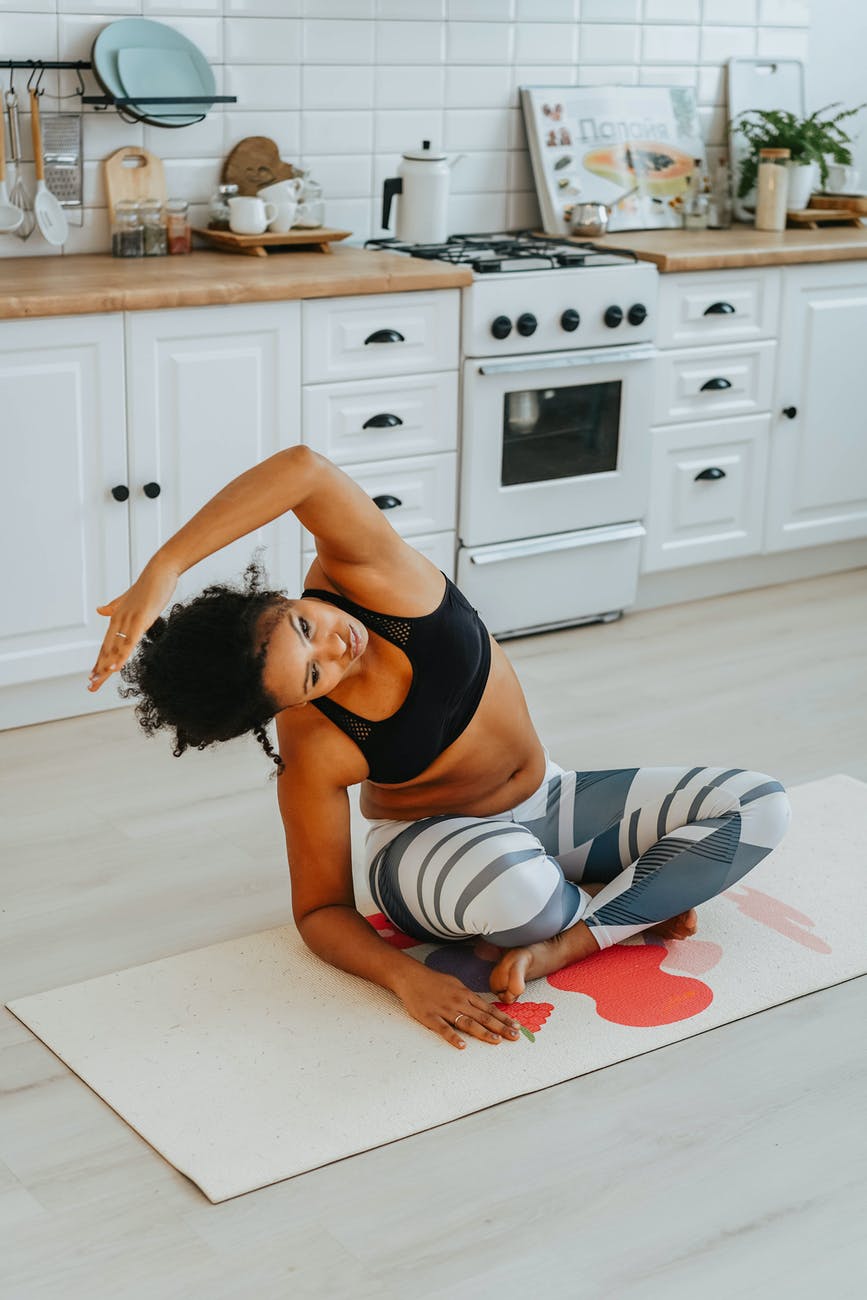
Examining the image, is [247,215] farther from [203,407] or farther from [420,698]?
[420,698]

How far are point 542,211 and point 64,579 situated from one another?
1749 millimetres

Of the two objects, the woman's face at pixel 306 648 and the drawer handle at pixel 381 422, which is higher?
the drawer handle at pixel 381 422

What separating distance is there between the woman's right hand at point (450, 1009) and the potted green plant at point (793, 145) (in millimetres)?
2952

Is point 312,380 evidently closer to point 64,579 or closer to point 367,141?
point 64,579

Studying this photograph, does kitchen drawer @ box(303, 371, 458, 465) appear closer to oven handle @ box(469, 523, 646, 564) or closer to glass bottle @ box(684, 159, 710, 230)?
oven handle @ box(469, 523, 646, 564)

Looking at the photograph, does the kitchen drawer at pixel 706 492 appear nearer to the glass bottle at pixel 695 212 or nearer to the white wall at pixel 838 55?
the glass bottle at pixel 695 212

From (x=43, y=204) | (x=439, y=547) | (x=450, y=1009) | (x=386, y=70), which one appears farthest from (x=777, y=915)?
(x=386, y=70)

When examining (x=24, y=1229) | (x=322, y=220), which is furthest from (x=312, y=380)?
(x=24, y=1229)

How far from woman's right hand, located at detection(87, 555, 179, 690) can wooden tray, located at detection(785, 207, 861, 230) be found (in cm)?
307

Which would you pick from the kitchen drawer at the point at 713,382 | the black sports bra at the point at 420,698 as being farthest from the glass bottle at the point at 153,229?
the black sports bra at the point at 420,698

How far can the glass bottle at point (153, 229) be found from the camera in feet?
11.5

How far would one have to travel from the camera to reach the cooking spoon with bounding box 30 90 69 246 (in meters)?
3.37

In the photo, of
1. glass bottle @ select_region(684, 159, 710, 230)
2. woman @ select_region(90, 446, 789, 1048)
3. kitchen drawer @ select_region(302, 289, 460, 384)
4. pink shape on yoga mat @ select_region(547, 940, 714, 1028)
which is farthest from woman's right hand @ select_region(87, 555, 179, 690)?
glass bottle @ select_region(684, 159, 710, 230)

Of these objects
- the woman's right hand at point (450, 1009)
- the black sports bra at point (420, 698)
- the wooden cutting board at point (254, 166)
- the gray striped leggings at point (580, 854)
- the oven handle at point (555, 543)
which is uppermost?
the wooden cutting board at point (254, 166)
